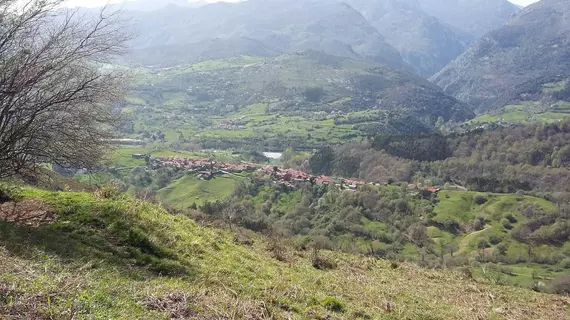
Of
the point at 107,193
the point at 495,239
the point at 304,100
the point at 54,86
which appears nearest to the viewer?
the point at 54,86

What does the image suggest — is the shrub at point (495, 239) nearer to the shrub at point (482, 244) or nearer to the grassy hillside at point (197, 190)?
the shrub at point (482, 244)

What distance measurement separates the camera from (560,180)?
76000 millimetres

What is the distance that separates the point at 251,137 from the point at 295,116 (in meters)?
34.5

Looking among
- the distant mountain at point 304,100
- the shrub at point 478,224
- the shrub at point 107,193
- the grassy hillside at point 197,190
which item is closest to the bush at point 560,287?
the shrub at point 107,193

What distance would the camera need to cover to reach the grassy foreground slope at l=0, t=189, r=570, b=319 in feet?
18.2

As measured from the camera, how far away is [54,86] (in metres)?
10.2

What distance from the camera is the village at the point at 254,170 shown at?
6556cm

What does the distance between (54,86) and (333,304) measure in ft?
26.4

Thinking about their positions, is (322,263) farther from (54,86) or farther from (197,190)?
(197,190)

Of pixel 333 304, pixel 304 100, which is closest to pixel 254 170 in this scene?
pixel 333 304

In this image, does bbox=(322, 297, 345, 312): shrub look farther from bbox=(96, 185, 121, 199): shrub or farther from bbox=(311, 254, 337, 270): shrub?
bbox=(96, 185, 121, 199): shrub

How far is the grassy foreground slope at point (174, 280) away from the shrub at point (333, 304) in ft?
0.07

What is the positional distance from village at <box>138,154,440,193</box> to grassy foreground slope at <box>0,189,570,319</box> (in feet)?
171

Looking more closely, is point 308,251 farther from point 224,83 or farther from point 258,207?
point 224,83
